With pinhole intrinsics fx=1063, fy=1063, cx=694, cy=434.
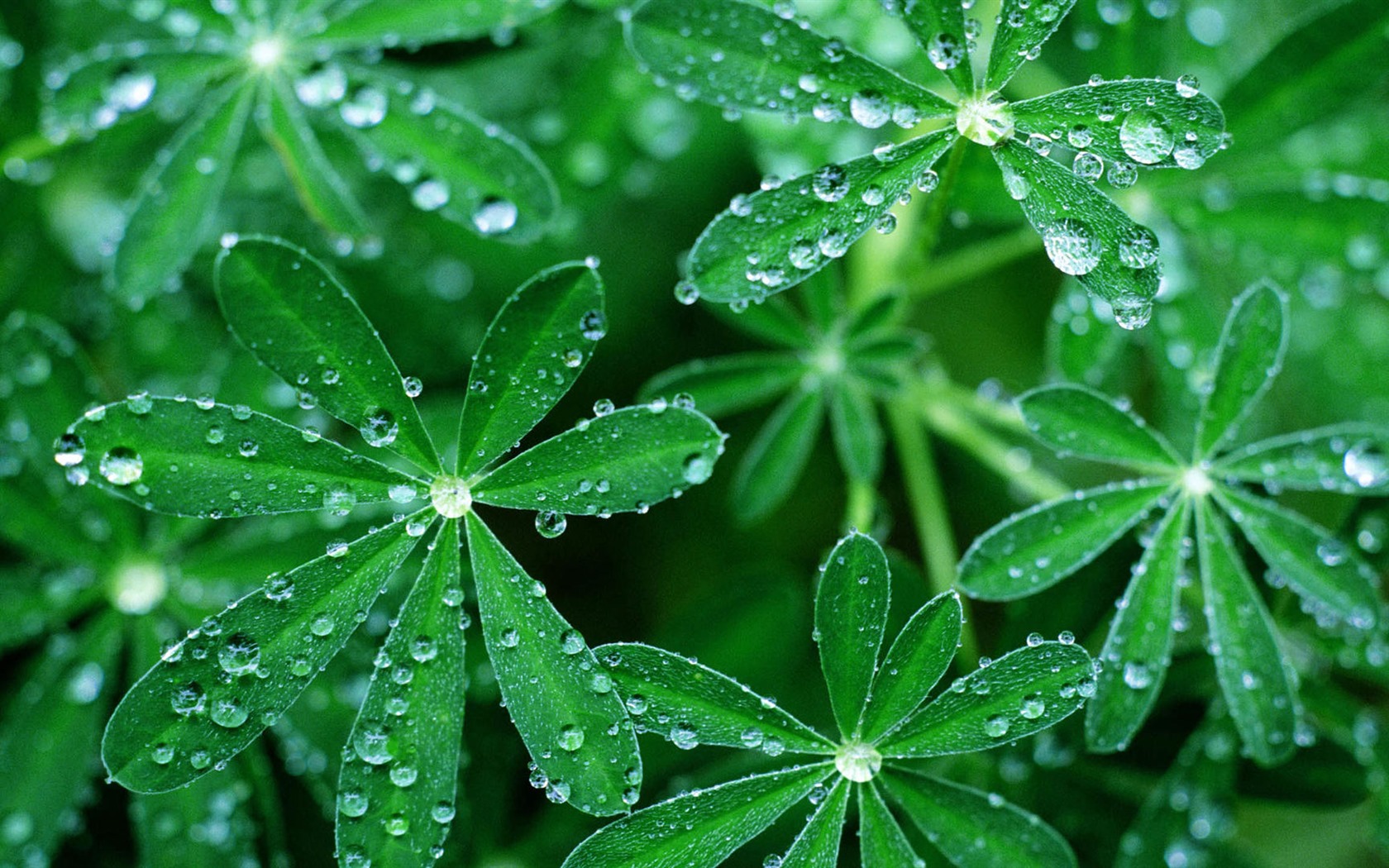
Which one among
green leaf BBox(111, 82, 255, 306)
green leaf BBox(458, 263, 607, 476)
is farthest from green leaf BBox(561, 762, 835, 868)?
green leaf BBox(111, 82, 255, 306)

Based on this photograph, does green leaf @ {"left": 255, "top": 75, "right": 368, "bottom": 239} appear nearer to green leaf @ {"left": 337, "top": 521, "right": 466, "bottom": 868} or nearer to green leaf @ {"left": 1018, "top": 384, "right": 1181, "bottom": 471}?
green leaf @ {"left": 337, "top": 521, "right": 466, "bottom": 868}

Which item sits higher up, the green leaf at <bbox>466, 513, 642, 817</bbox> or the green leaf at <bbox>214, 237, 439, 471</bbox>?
the green leaf at <bbox>214, 237, 439, 471</bbox>

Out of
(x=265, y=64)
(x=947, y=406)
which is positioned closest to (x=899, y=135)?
(x=947, y=406)

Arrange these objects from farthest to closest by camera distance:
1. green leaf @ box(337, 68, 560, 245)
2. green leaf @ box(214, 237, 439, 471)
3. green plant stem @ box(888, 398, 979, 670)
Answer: green plant stem @ box(888, 398, 979, 670), green leaf @ box(337, 68, 560, 245), green leaf @ box(214, 237, 439, 471)

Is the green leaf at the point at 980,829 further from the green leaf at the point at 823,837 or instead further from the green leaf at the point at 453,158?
the green leaf at the point at 453,158

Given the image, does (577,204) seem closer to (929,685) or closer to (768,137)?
(768,137)

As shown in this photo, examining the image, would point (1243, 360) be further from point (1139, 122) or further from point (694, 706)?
point (694, 706)

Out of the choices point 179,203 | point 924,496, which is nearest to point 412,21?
point 179,203
